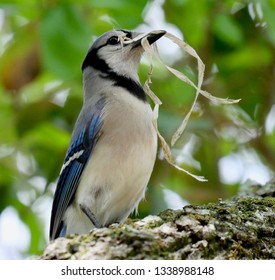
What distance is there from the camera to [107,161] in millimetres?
4520

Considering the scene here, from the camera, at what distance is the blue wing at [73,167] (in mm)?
4590

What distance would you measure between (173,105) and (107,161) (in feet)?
4.74

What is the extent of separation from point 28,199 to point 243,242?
3.22m

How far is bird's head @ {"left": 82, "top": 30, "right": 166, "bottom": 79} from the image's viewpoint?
203 inches

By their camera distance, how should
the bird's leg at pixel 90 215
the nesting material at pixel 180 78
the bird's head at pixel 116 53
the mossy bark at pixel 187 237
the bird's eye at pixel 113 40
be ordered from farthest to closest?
the bird's eye at pixel 113 40 → the bird's head at pixel 116 53 → the bird's leg at pixel 90 215 → the nesting material at pixel 180 78 → the mossy bark at pixel 187 237

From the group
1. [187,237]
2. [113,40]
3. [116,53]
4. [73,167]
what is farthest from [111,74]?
[187,237]

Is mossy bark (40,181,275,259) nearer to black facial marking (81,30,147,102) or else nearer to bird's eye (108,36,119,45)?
black facial marking (81,30,147,102)

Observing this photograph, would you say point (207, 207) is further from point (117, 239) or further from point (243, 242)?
point (117, 239)

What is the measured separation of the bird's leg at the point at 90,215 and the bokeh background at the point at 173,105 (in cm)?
68

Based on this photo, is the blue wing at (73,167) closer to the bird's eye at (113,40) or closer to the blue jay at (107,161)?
the blue jay at (107,161)

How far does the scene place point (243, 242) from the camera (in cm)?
318

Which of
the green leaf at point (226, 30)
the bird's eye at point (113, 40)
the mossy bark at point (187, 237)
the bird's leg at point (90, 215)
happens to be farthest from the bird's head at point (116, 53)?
the mossy bark at point (187, 237)

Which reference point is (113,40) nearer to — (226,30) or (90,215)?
(226,30)
